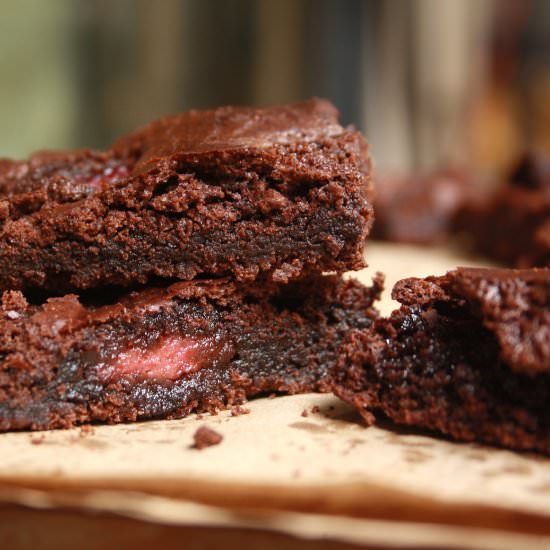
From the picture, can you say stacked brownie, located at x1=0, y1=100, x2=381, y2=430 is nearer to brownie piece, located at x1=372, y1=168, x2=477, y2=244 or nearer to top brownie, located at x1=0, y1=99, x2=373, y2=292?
top brownie, located at x1=0, y1=99, x2=373, y2=292

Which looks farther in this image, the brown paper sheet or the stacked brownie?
the stacked brownie

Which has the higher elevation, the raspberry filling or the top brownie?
the top brownie

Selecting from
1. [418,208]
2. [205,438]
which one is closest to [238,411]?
[205,438]

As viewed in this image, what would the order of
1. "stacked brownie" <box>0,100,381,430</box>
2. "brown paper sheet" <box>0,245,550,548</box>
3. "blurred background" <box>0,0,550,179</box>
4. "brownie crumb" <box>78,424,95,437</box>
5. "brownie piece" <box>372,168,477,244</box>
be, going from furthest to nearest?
"blurred background" <box>0,0,550,179</box> → "brownie piece" <box>372,168,477,244</box> → "stacked brownie" <box>0,100,381,430</box> → "brownie crumb" <box>78,424,95,437</box> → "brown paper sheet" <box>0,245,550,548</box>

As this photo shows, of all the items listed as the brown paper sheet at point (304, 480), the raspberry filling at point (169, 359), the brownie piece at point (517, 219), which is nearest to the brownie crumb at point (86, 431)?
the brown paper sheet at point (304, 480)

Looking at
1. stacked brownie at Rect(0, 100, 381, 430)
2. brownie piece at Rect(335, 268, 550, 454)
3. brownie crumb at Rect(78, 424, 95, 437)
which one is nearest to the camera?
brownie piece at Rect(335, 268, 550, 454)

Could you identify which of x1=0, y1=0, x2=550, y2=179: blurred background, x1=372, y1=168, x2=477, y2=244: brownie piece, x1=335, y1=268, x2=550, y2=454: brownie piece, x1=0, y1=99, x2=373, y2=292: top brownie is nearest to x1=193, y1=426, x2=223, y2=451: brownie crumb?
x1=335, y1=268, x2=550, y2=454: brownie piece

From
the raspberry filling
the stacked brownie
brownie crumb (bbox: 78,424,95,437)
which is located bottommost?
brownie crumb (bbox: 78,424,95,437)
